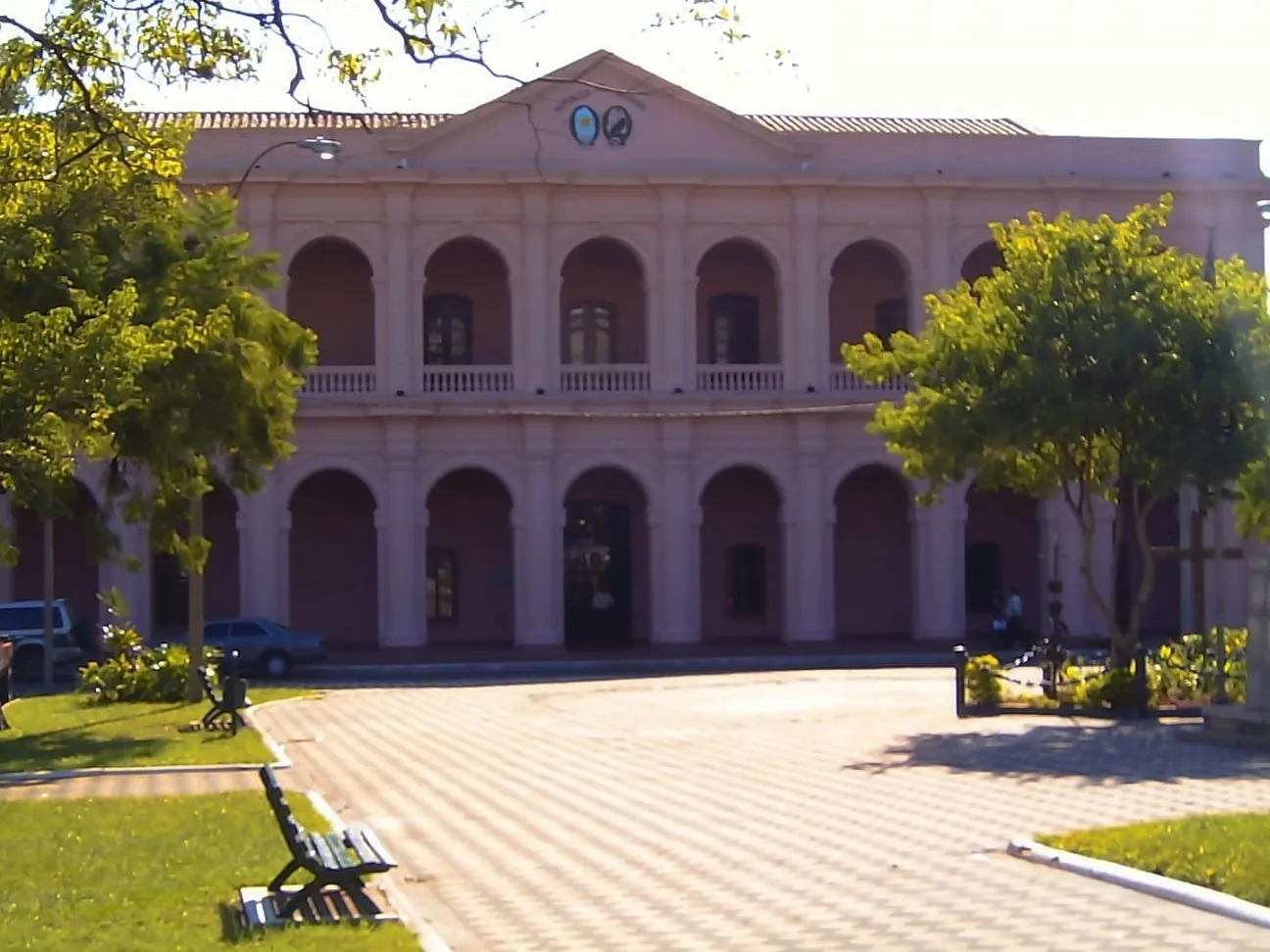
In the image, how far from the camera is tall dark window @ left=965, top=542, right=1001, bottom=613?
43.0 metres

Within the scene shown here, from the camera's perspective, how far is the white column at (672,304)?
128 feet

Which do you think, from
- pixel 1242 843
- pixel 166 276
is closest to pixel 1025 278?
pixel 166 276

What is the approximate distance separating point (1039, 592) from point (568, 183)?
1382cm

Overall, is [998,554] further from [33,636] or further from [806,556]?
[33,636]

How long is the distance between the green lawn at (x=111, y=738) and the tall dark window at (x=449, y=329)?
47.0 feet

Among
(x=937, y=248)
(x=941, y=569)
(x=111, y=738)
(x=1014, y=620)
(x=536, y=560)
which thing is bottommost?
(x=111, y=738)

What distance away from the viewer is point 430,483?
128 feet

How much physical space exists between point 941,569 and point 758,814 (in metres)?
26.0

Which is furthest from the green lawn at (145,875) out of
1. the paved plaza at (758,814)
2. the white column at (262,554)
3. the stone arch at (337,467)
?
the stone arch at (337,467)

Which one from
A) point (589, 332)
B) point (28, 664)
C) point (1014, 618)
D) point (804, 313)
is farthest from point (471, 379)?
point (1014, 618)

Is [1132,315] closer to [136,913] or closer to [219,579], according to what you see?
[136,913]

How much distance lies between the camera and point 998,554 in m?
43.0

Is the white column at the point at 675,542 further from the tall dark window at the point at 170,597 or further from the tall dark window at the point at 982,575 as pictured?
the tall dark window at the point at 170,597

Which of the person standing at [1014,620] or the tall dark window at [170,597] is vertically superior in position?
the tall dark window at [170,597]
